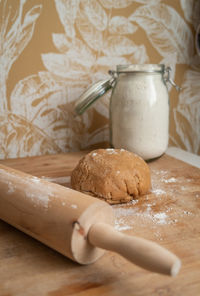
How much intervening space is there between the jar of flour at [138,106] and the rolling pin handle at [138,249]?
553 millimetres

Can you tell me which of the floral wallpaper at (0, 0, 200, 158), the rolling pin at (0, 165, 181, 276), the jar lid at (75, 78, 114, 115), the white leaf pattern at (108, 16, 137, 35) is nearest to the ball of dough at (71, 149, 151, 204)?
the rolling pin at (0, 165, 181, 276)

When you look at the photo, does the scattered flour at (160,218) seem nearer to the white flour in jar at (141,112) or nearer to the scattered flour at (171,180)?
the scattered flour at (171,180)

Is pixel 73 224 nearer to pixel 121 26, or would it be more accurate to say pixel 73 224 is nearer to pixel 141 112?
pixel 141 112

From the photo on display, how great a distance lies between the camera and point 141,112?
3.22 feet

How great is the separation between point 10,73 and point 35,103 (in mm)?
140

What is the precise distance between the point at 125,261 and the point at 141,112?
570 millimetres

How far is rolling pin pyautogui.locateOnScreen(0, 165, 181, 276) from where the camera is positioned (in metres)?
0.41

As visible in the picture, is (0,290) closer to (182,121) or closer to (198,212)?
(198,212)

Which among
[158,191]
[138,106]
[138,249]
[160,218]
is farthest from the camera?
[138,106]

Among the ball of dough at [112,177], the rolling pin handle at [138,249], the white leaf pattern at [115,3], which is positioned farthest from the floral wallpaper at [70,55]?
the rolling pin handle at [138,249]

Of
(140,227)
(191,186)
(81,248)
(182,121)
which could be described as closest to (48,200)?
(81,248)

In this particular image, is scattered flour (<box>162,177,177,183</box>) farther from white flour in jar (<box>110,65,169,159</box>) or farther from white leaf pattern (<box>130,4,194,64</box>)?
white leaf pattern (<box>130,4,194,64</box>)

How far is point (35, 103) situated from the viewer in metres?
1.14

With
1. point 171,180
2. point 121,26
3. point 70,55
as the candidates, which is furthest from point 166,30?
point 171,180
